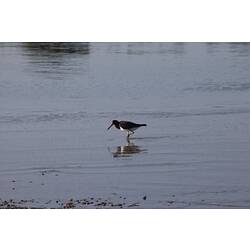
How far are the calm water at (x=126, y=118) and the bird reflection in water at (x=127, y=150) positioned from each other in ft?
0.04

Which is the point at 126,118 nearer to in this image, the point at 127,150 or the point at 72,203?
the point at 127,150

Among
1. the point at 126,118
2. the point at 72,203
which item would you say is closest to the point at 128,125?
the point at 126,118

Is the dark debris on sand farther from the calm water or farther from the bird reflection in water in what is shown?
the bird reflection in water

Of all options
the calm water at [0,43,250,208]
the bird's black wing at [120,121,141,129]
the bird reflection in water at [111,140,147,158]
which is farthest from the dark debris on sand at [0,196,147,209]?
the bird's black wing at [120,121,141,129]

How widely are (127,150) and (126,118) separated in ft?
0.82

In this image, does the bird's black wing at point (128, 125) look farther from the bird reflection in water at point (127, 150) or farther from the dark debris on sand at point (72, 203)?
the dark debris on sand at point (72, 203)

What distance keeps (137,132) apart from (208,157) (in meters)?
0.76

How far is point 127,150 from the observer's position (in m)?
9.09

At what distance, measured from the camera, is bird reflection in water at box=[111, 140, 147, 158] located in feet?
29.6

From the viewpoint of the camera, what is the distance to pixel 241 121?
880 centimetres

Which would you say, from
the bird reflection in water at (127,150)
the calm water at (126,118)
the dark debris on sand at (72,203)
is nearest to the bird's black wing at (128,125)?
the calm water at (126,118)
